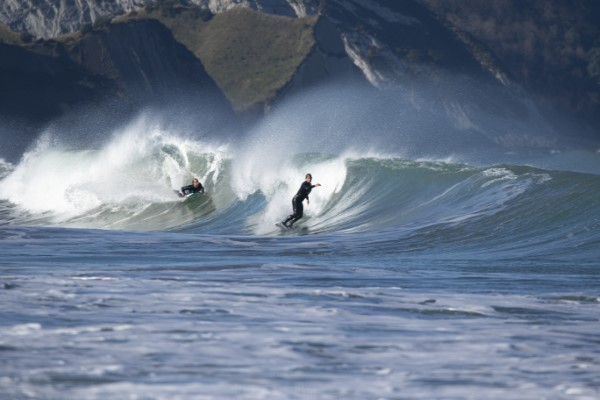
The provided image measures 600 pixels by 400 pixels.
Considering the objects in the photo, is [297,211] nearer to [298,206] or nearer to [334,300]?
[298,206]

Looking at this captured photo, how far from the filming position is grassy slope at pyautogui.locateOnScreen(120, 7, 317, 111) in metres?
83.9

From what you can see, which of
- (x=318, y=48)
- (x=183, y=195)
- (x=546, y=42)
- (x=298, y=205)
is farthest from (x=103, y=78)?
(x=298, y=205)

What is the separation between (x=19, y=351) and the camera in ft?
25.2

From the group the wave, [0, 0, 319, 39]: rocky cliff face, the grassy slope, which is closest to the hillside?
the grassy slope

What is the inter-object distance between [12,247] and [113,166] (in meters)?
17.1

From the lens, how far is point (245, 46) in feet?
296

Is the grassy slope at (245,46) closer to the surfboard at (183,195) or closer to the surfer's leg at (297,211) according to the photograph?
the surfboard at (183,195)

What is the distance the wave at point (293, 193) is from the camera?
17.8 m

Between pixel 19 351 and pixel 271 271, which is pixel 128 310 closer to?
pixel 19 351

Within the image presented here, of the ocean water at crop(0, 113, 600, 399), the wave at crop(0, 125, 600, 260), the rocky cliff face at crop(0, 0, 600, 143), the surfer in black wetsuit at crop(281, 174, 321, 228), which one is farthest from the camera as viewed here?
the rocky cliff face at crop(0, 0, 600, 143)

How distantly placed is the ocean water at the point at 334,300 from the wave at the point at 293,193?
0.29 feet

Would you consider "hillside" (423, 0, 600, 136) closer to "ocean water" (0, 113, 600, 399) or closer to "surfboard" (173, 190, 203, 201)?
"surfboard" (173, 190, 203, 201)

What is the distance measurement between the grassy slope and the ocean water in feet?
200

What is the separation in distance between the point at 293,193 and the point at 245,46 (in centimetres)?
6660
